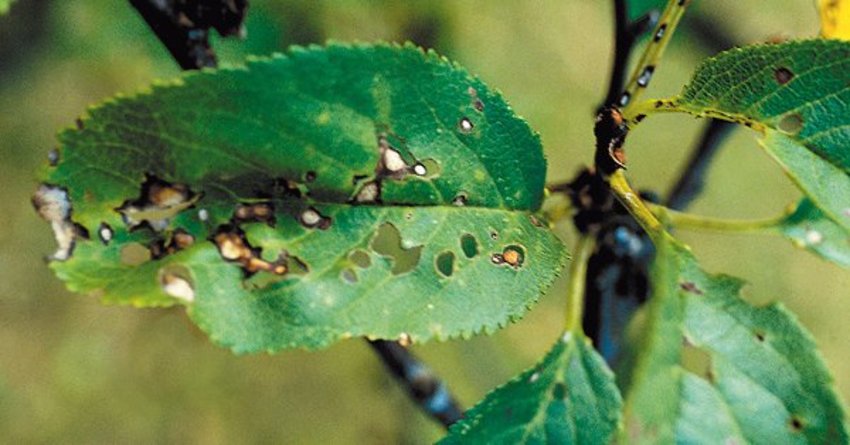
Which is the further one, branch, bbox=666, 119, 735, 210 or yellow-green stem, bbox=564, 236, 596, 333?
branch, bbox=666, 119, 735, 210

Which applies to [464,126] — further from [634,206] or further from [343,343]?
[343,343]

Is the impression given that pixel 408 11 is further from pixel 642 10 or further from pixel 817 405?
pixel 817 405

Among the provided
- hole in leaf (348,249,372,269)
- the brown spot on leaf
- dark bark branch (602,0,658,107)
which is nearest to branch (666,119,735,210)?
dark bark branch (602,0,658,107)

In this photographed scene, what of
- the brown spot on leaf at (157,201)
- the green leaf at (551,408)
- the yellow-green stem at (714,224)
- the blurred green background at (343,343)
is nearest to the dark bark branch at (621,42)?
the yellow-green stem at (714,224)

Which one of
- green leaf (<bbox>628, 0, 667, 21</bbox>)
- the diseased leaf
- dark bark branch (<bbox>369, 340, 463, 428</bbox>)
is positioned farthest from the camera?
dark bark branch (<bbox>369, 340, 463, 428</bbox>)

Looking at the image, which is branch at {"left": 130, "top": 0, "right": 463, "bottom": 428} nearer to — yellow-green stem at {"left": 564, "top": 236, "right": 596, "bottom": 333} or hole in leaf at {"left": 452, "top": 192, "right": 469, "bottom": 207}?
hole in leaf at {"left": 452, "top": 192, "right": 469, "bottom": 207}

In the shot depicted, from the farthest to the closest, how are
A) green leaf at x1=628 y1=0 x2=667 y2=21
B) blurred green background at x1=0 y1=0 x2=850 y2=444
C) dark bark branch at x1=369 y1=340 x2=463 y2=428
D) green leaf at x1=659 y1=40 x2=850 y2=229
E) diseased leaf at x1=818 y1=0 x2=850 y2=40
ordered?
blurred green background at x1=0 y1=0 x2=850 y2=444 < dark bark branch at x1=369 y1=340 x2=463 y2=428 < green leaf at x1=628 y1=0 x2=667 y2=21 < diseased leaf at x1=818 y1=0 x2=850 y2=40 < green leaf at x1=659 y1=40 x2=850 y2=229

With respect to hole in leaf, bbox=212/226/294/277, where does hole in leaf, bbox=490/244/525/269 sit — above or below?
above

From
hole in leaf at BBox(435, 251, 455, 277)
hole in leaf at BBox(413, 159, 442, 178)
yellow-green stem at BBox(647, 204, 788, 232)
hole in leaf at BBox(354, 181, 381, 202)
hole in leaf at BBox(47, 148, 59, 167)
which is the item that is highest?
hole in leaf at BBox(413, 159, 442, 178)
